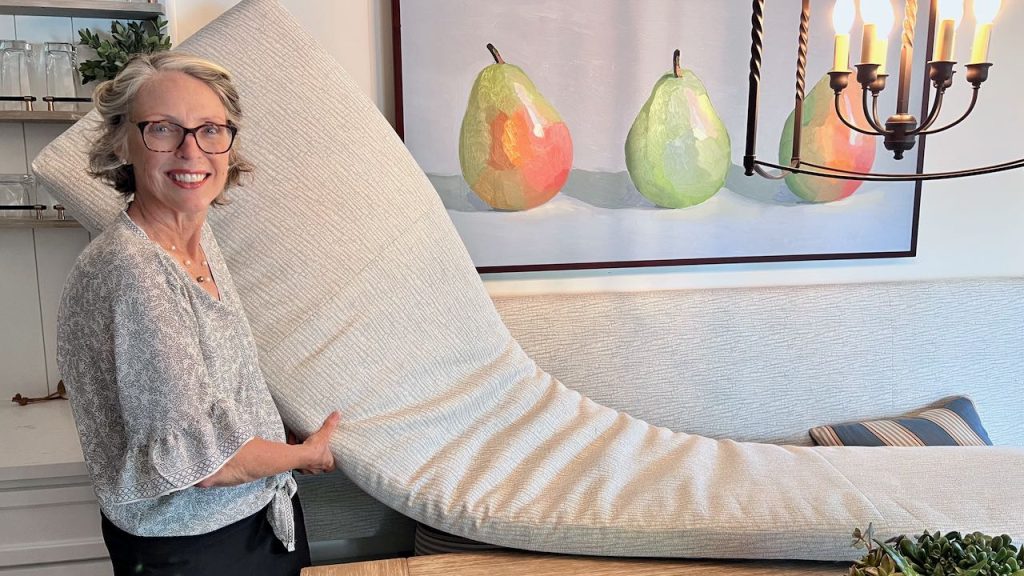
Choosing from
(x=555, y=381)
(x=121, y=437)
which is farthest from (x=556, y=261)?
(x=121, y=437)

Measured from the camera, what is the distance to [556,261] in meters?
2.14

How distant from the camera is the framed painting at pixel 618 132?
6.54 feet

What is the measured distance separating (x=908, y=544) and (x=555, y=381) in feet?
3.42

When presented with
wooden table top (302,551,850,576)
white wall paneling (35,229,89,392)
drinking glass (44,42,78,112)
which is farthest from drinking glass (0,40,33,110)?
wooden table top (302,551,850,576)

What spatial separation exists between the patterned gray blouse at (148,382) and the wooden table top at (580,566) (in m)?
0.38

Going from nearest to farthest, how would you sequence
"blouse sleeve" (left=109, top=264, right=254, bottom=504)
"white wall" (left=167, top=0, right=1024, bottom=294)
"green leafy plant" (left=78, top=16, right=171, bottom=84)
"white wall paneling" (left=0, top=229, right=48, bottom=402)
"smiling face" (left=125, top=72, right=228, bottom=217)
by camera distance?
"blouse sleeve" (left=109, top=264, right=254, bottom=504) < "smiling face" (left=125, top=72, right=228, bottom=217) < "green leafy plant" (left=78, top=16, right=171, bottom=84) < "white wall paneling" (left=0, top=229, right=48, bottom=402) < "white wall" (left=167, top=0, right=1024, bottom=294)

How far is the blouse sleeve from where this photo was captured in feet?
3.39

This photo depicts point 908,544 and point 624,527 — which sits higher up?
point 908,544

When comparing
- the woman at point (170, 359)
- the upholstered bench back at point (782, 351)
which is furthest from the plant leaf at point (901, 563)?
the upholstered bench back at point (782, 351)

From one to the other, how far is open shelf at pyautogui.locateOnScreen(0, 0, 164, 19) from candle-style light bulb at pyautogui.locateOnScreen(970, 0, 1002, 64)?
167 centimetres

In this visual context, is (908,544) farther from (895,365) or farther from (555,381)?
(895,365)

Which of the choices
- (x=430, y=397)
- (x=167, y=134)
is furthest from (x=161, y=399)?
(x=430, y=397)

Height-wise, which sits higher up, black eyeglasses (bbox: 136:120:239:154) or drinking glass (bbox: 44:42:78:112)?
drinking glass (bbox: 44:42:78:112)

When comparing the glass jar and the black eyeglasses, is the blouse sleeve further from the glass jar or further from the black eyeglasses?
the glass jar
